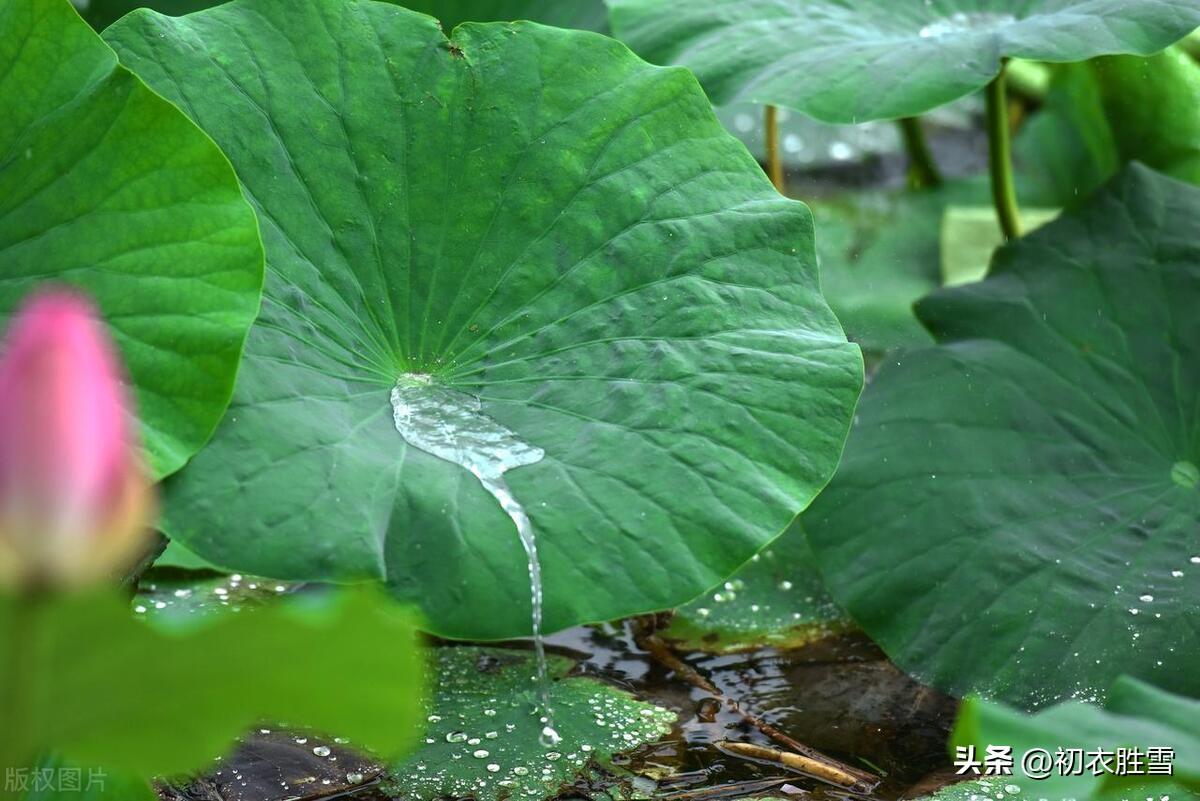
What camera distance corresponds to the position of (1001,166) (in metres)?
2.07

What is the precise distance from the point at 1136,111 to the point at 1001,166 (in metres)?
0.35

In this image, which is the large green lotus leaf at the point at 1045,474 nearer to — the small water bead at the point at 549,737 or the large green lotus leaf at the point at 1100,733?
the small water bead at the point at 549,737

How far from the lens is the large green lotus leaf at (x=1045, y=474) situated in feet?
4.50

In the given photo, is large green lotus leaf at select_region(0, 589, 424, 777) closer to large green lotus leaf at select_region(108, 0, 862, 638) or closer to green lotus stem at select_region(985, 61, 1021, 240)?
large green lotus leaf at select_region(108, 0, 862, 638)

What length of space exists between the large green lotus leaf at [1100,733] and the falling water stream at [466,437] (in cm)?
52

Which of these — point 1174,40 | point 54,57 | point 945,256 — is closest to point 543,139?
point 54,57

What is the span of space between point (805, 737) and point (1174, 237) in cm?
88

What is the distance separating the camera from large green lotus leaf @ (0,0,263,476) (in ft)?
3.59

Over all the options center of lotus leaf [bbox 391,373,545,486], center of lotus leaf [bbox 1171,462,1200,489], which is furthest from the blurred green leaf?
center of lotus leaf [bbox 391,373,545,486]

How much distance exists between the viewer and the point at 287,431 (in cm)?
113

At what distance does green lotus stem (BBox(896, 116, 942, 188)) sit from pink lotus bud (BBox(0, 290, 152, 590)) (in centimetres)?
258

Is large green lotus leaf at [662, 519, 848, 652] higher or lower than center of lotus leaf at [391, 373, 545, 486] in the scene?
lower

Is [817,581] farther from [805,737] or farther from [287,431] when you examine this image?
[287,431]

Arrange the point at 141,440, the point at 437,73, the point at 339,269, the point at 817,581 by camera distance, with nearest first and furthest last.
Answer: the point at 141,440
the point at 339,269
the point at 437,73
the point at 817,581
